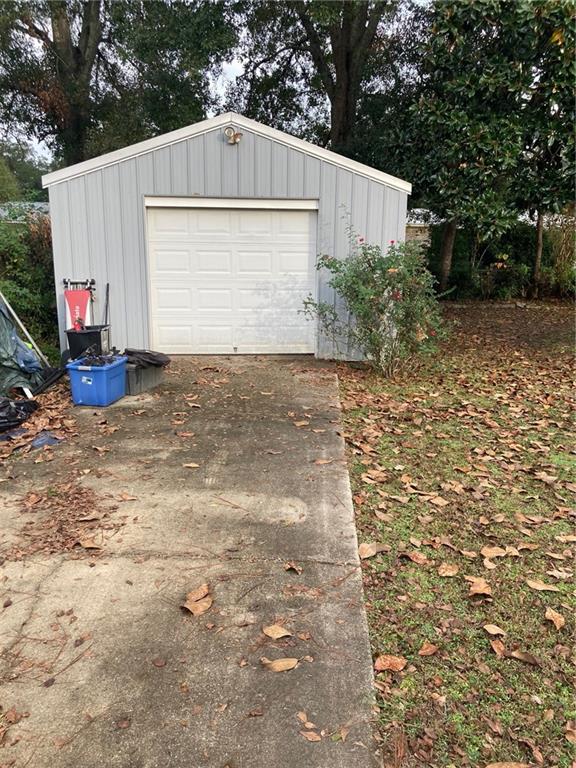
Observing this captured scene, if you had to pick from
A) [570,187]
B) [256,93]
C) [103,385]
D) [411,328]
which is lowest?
[103,385]

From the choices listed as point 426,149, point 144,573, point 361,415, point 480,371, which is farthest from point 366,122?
point 144,573

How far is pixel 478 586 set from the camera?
9.39 feet

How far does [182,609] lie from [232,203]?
635 cm

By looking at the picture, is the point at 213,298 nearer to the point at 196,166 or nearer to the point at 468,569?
the point at 196,166

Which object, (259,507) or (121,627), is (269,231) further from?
(121,627)

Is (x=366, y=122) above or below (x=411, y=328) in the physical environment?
above

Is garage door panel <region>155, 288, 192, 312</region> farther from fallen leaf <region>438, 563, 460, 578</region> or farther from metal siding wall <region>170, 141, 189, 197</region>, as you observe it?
fallen leaf <region>438, 563, 460, 578</region>

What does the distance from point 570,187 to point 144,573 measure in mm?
7845

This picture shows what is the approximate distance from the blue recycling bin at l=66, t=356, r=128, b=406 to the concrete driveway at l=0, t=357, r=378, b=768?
1.04m

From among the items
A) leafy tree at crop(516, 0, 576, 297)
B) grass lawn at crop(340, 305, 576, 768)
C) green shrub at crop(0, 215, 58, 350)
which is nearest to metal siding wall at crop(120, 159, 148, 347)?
green shrub at crop(0, 215, 58, 350)

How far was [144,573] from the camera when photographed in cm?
295

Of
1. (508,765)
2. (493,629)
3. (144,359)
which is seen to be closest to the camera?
(508,765)

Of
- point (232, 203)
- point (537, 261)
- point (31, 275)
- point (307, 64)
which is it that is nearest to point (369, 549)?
point (232, 203)

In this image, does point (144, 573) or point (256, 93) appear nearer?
point (144, 573)
